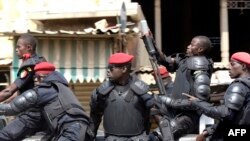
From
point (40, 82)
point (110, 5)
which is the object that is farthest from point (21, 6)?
point (40, 82)

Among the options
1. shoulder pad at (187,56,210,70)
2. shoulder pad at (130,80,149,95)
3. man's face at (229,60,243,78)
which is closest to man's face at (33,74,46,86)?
shoulder pad at (130,80,149,95)

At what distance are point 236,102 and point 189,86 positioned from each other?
1.24 m

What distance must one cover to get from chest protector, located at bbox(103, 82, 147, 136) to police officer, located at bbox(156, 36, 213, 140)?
36 centimetres

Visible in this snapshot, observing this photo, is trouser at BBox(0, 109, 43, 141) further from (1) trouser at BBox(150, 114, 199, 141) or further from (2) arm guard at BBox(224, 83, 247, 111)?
(2) arm guard at BBox(224, 83, 247, 111)

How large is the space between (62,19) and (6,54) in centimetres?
144

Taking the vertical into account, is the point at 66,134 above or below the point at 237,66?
below

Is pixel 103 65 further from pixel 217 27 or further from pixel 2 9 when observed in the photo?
pixel 217 27

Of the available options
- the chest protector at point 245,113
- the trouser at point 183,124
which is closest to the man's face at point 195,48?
the trouser at point 183,124

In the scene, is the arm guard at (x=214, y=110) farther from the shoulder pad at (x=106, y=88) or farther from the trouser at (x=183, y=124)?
the shoulder pad at (x=106, y=88)

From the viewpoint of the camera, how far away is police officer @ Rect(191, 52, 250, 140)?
6.09 meters

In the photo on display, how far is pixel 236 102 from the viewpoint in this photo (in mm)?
6074

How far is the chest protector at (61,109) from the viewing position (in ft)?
21.7

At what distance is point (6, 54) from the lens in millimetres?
12328

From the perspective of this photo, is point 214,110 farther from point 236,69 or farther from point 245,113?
point 236,69
